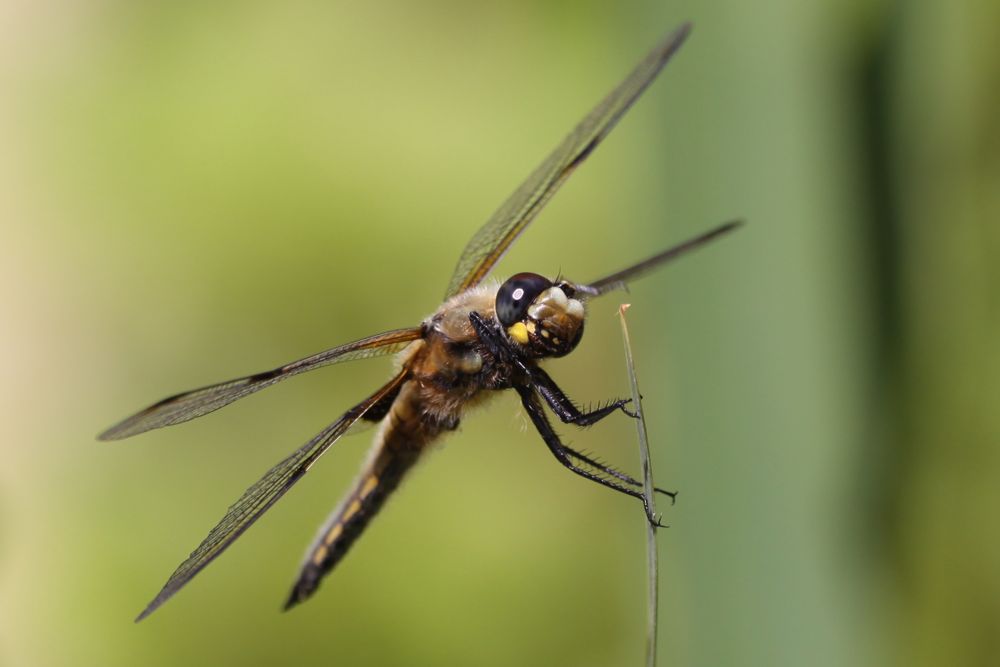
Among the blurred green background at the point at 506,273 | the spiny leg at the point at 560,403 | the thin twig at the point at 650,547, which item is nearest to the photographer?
the thin twig at the point at 650,547

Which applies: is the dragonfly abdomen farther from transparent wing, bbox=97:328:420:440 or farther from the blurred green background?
transparent wing, bbox=97:328:420:440

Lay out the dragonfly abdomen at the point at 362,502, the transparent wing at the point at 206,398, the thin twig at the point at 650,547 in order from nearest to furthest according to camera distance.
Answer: the thin twig at the point at 650,547 < the transparent wing at the point at 206,398 < the dragonfly abdomen at the point at 362,502

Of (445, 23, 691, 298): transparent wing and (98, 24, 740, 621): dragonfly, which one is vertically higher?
(445, 23, 691, 298): transparent wing

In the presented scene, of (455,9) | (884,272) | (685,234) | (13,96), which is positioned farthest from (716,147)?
(13,96)

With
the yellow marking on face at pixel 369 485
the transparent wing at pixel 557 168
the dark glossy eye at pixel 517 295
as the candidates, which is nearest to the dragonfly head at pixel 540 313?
the dark glossy eye at pixel 517 295

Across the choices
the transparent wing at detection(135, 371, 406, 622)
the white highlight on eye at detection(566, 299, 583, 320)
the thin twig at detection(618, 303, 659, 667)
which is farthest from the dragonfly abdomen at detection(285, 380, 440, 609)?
the thin twig at detection(618, 303, 659, 667)

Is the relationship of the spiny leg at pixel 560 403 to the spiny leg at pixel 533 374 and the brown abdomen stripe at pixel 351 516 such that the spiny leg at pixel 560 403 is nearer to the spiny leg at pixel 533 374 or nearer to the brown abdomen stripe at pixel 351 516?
the spiny leg at pixel 533 374
